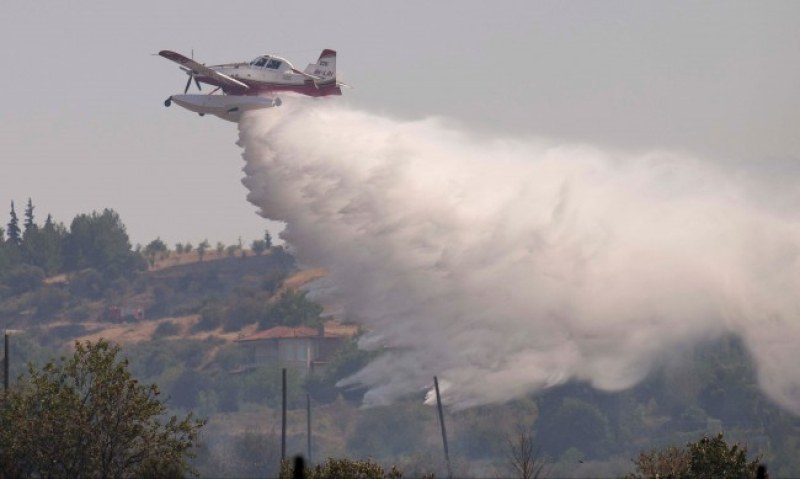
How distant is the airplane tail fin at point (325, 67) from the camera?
89625mm

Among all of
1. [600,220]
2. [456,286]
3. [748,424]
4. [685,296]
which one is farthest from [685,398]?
[456,286]

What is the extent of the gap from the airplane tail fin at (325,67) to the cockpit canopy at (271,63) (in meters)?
1.47

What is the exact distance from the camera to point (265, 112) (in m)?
91.2

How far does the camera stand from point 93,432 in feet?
201

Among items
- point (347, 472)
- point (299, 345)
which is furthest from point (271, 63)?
point (299, 345)

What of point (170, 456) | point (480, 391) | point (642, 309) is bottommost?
point (170, 456)

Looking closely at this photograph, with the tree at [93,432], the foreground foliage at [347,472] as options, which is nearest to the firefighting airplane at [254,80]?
the tree at [93,432]

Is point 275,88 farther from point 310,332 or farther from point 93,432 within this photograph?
point 310,332

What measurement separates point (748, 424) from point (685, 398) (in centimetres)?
659

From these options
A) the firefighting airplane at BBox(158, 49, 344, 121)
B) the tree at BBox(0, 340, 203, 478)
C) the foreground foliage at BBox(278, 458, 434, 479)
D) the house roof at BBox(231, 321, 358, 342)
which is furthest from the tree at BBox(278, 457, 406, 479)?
the house roof at BBox(231, 321, 358, 342)

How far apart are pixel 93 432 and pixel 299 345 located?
428ft

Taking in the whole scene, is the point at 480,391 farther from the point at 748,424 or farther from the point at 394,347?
the point at 748,424

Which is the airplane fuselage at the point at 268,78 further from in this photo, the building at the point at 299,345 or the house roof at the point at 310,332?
the house roof at the point at 310,332

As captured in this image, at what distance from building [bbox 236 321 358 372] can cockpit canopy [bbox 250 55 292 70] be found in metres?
98.9
